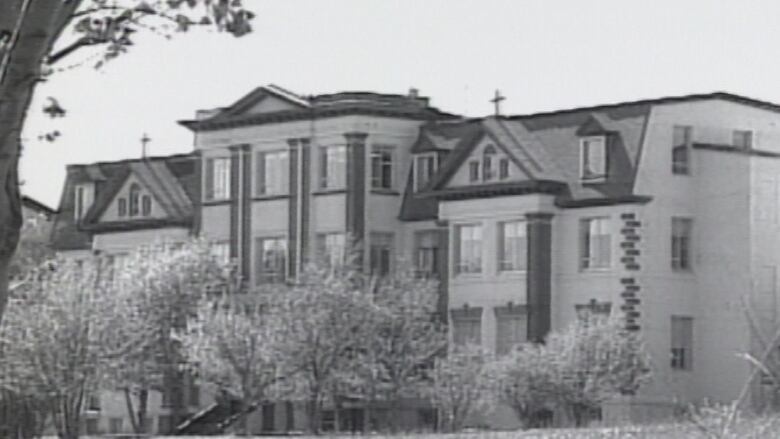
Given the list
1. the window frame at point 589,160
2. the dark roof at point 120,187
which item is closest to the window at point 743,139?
the window frame at point 589,160

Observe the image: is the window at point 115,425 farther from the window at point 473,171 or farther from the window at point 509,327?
the window at point 473,171

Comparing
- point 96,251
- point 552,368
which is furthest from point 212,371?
point 96,251

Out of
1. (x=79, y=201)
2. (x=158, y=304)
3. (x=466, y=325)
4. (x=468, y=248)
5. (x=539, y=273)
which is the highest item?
(x=79, y=201)

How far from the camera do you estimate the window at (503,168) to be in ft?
216

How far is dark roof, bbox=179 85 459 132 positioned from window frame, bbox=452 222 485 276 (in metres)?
4.82

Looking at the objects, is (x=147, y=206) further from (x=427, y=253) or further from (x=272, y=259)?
(x=427, y=253)

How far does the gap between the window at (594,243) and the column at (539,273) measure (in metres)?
1.02

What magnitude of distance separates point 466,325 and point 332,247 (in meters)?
5.20

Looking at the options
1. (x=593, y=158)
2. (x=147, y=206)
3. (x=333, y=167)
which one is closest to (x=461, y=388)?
(x=593, y=158)

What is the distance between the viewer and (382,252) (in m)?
70.1

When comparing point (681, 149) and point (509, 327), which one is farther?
point (509, 327)

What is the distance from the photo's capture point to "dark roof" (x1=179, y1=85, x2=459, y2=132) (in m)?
68.8

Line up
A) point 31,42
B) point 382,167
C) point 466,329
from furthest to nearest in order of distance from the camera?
point 382,167
point 466,329
point 31,42

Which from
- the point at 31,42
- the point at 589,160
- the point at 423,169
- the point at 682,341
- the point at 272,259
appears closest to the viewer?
the point at 31,42
